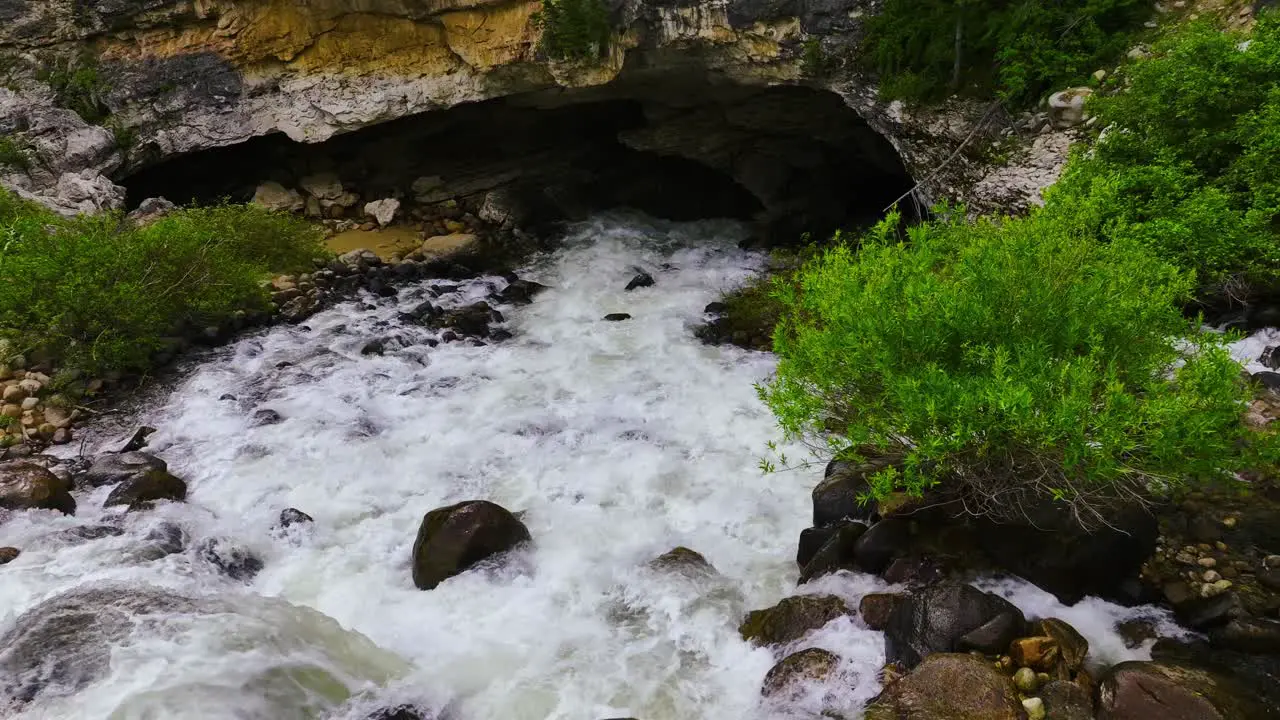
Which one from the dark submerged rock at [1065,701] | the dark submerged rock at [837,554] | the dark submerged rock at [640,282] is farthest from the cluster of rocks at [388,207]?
the dark submerged rock at [1065,701]

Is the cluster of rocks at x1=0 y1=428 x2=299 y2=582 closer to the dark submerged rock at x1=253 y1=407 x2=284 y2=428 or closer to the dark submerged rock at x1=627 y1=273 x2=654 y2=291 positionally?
the dark submerged rock at x1=253 y1=407 x2=284 y2=428

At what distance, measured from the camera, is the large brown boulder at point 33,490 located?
691 cm

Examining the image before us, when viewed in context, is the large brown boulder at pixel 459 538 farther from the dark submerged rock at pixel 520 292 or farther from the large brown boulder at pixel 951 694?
the dark submerged rock at pixel 520 292

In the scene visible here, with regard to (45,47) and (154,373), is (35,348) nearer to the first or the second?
(154,373)

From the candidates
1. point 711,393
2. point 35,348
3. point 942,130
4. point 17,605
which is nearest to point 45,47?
point 35,348

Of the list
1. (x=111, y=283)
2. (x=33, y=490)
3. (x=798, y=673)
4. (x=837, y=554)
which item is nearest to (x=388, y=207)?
(x=111, y=283)

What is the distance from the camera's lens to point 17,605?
223 inches

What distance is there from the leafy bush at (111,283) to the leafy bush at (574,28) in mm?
6733

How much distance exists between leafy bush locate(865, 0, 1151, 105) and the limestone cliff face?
140 cm

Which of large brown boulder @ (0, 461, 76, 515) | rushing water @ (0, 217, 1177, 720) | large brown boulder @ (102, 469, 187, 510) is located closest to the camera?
rushing water @ (0, 217, 1177, 720)

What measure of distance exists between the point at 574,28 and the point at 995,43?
724 centimetres

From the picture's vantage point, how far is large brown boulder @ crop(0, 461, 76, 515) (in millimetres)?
6910

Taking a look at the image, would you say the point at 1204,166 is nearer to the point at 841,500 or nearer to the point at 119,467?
the point at 841,500

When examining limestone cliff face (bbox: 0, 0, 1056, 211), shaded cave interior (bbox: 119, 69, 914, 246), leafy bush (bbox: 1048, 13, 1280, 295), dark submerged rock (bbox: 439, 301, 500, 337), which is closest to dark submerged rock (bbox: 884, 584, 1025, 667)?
leafy bush (bbox: 1048, 13, 1280, 295)
